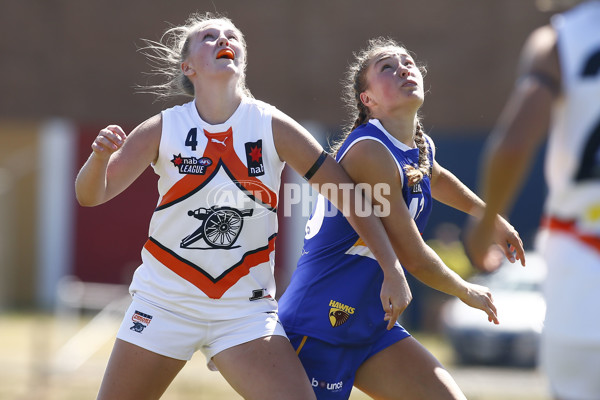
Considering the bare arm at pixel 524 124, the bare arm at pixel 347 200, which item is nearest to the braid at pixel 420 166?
the bare arm at pixel 347 200

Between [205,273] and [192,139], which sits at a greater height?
[192,139]

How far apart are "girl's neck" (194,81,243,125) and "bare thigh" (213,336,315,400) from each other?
882 millimetres

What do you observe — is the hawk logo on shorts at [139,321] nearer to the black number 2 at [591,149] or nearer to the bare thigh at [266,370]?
the bare thigh at [266,370]

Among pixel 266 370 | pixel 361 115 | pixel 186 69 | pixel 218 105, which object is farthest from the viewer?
pixel 361 115

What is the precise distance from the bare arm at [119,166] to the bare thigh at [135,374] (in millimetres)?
582

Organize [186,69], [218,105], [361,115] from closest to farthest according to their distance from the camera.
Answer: [218,105], [186,69], [361,115]

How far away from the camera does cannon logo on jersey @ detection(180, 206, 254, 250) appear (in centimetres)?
330

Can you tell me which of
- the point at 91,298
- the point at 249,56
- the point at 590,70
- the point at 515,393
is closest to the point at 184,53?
the point at 590,70

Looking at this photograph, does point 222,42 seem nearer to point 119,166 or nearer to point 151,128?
point 151,128

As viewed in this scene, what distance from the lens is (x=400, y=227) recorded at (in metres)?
3.30

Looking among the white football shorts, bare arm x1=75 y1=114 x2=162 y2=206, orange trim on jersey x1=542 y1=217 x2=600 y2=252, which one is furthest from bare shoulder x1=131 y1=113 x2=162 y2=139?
orange trim on jersey x1=542 y1=217 x2=600 y2=252

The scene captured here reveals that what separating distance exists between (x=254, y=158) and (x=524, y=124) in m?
1.36

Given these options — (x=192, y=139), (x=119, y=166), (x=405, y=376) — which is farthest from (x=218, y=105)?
(x=405, y=376)

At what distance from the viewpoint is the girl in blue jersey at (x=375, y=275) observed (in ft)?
10.9
